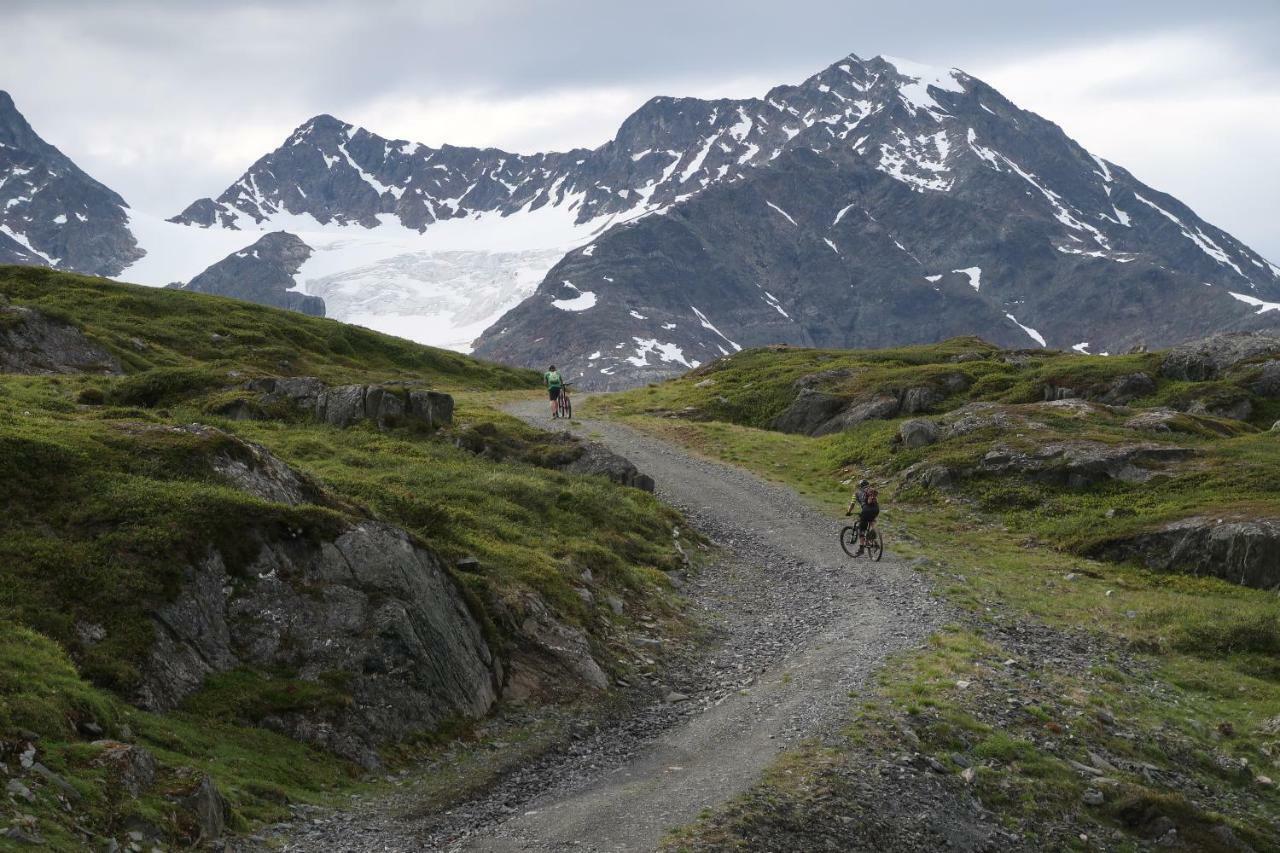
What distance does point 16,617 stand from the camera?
1692 centimetres

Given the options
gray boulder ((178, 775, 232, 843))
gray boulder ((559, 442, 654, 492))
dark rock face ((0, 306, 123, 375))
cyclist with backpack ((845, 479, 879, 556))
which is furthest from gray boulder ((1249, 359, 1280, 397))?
dark rock face ((0, 306, 123, 375))

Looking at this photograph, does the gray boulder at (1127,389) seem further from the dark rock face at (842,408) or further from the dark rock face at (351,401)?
the dark rock face at (351,401)

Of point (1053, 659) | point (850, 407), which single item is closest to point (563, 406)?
point (850, 407)

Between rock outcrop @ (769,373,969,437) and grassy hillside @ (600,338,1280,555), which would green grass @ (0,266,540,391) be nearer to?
grassy hillside @ (600,338,1280,555)

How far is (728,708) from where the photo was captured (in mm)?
23156

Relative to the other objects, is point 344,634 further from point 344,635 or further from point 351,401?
point 351,401

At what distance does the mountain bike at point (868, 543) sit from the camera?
38500 mm

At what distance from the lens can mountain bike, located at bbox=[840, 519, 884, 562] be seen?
3850cm

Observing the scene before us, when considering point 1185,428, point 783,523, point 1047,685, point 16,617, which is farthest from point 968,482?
point 16,617

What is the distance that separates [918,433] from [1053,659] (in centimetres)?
2777

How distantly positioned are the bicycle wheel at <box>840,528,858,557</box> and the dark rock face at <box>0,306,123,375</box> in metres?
41.6

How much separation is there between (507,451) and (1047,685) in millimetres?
27688

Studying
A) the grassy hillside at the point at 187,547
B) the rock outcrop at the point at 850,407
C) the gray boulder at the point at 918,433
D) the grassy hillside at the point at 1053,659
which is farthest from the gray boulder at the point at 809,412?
the grassy hillside at the point at 187,547

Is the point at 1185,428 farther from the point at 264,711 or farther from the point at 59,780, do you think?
the point at 59,780
